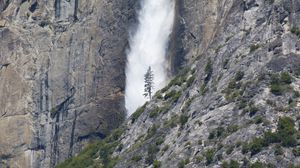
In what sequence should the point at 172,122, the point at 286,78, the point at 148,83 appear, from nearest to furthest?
the point at 286,78 → the point at 172,122 → the point at 148,83

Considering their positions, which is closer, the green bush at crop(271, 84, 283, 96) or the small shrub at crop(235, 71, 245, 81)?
the green bush at crop(271, 84, 283, 96)

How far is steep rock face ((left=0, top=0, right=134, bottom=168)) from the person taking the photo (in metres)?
127

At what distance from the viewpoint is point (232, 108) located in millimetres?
87375

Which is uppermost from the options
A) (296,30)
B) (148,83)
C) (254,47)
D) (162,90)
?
(148,83)

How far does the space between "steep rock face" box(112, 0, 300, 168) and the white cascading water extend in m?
17.4

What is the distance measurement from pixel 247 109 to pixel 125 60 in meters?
46.8

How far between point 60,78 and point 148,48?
1415cm

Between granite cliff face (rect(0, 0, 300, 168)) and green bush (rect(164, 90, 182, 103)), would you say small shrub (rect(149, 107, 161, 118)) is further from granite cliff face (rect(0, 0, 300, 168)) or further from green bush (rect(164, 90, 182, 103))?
green bush (rect(164, 90, 182, 103))

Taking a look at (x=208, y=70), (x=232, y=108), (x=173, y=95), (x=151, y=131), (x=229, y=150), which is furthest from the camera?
(x=173, y=95)

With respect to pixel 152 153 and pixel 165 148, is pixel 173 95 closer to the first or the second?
pixel 152 153

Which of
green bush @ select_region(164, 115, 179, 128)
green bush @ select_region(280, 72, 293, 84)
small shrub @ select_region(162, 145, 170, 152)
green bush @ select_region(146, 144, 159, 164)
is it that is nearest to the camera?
green bush @ select_region(280, 72, 293, 84)

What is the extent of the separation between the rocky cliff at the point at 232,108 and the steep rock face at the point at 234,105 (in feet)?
0.31

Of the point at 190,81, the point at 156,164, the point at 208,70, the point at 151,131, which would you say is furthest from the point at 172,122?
the point at 190,81

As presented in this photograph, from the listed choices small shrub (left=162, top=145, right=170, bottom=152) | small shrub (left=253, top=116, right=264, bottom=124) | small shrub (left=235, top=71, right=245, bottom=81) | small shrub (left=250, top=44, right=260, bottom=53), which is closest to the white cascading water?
small shrub (left=250, top=44, right=260, bottom=53)
